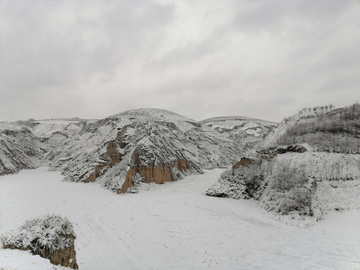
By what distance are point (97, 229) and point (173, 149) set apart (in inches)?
736

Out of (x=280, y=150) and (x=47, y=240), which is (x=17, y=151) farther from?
(x=280, y=150)

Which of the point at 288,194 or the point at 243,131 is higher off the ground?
the point at 243,131

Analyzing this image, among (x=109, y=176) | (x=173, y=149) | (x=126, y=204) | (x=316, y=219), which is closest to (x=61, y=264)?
(x=126, y=204)

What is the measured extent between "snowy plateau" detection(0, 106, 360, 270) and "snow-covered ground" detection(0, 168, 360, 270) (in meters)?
0.06

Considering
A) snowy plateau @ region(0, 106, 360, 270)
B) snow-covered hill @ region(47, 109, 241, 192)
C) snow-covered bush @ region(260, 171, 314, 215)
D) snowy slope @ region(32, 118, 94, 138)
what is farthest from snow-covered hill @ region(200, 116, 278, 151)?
snowy slope @ region(32, 118, 94, 138)

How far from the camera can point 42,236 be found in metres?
6.23

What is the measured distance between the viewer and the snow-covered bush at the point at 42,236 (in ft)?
19.6

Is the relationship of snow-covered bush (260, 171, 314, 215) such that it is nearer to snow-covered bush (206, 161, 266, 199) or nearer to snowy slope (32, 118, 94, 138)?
snow-covered bush (206, 161, 266, 199)

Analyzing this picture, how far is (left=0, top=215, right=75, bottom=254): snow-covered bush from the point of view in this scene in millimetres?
5982

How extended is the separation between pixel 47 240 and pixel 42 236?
20cm

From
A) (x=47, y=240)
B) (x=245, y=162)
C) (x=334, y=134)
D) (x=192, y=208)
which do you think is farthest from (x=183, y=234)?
(x=334, y=134)

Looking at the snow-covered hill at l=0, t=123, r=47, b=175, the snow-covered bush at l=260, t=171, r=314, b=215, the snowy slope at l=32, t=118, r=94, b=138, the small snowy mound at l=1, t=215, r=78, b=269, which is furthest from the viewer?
the snowy slope at l=32, t=118, r=94, b=138

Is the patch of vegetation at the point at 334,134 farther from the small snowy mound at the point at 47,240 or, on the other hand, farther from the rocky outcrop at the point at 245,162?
the small snowy mound at the point at 47,240

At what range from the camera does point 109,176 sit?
24422mm
